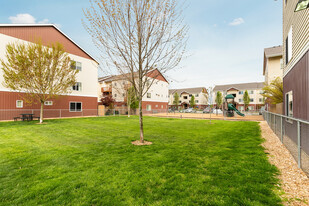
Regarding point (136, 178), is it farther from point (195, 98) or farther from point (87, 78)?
point (195, 98)

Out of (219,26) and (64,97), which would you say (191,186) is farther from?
(64,97)

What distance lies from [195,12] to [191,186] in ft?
26.5

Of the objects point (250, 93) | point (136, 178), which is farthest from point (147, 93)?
point (250, 93)

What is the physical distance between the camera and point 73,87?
2533 cm

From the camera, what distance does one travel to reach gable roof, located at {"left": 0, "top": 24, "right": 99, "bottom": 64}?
18.9 m

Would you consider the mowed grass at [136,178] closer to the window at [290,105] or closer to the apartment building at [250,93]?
the window at [290,105]

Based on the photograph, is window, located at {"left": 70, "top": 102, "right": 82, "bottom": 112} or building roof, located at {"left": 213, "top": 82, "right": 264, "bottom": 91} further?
building roof, located at {"left": 213, "top": 82, "right": 264, "bottom": 91}

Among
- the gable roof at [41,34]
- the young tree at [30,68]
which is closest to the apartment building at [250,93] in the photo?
the gable roof at [41,34]

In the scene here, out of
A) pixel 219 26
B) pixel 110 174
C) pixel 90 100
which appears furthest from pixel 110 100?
pixel 110 174

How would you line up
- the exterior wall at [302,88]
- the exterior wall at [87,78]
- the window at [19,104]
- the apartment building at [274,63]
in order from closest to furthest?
the exterior wall at [302,88] < the window at [19,104] < the apartment building at [274,63] < the exterior wall at [87,78]

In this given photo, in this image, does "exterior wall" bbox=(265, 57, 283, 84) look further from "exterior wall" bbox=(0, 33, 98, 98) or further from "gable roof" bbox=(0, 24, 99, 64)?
"gable roof" bbox=(0, 24, 99, 64)

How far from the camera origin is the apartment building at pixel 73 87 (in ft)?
60.7

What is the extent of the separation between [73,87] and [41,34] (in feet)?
27.8

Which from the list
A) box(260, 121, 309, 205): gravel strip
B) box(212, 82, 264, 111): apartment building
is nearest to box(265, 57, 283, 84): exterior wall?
box(260, 121, 309, 205): gravel strip
